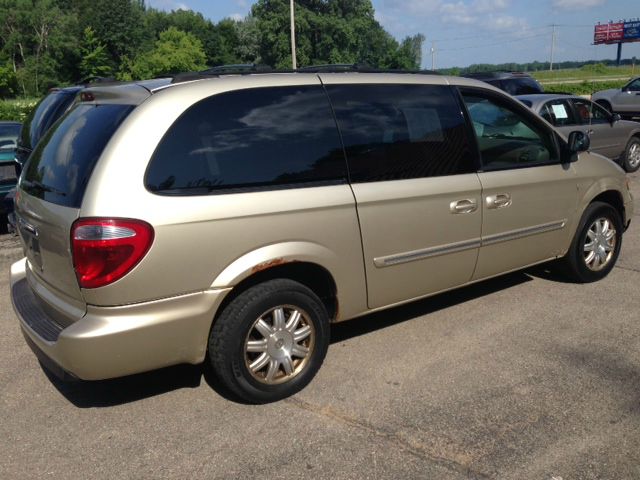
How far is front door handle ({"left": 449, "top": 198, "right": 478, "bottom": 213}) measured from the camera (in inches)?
165

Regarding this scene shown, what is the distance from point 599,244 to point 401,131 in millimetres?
2528

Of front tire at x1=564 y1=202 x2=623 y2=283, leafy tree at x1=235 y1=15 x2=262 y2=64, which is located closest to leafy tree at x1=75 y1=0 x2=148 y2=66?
leafy tree at x1=235 y1=15 x2=262 y2=64

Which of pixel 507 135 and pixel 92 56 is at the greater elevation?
pixel 92 56

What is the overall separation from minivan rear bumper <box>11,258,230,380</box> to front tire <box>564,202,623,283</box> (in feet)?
11.1

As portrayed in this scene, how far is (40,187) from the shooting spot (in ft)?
11.5

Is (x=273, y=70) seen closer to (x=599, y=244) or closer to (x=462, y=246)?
(x=462, y=246)

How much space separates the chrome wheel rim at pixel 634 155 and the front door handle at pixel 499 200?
8.53 metres

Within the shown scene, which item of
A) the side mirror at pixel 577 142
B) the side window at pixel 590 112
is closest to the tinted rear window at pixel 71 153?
the side mirror at pixel 577 142

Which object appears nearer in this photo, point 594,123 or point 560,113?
point 560,113

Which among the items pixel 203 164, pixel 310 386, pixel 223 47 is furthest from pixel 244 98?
pixel 223 47

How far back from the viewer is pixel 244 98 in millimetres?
3438

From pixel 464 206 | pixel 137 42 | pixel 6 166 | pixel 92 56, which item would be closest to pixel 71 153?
pixel 464 206

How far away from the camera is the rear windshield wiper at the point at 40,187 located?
3263 millimetres

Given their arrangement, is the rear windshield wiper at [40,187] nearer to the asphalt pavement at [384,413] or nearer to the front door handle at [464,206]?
the asphalt pavement at [384,413]
